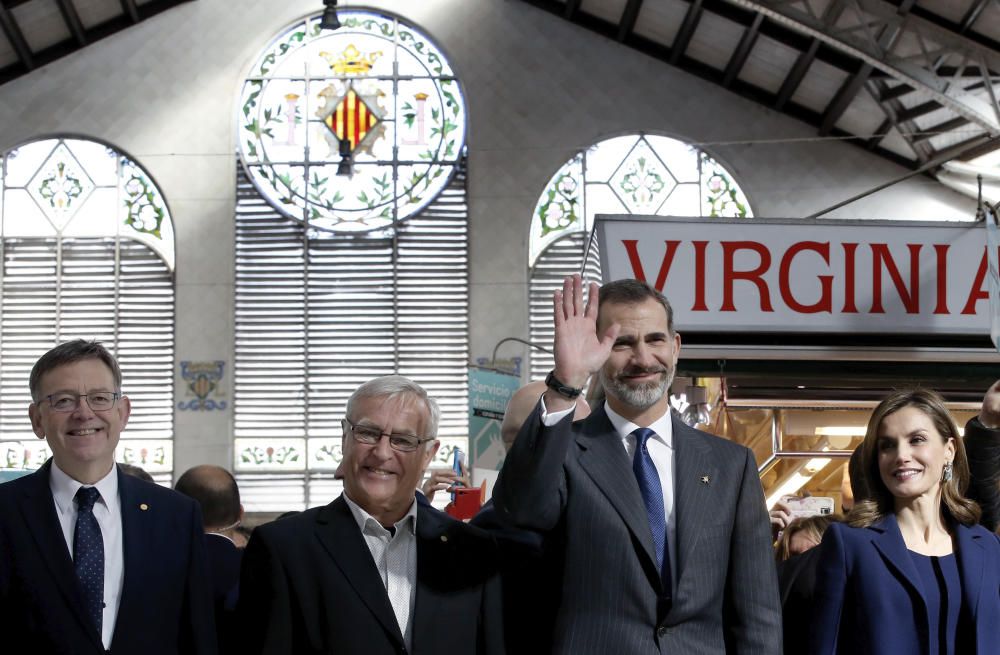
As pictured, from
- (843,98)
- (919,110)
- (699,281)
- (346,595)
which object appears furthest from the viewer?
(843,98)

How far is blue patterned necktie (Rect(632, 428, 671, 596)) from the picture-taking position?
279cm

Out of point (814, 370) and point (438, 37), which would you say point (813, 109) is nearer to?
point (438, 37)

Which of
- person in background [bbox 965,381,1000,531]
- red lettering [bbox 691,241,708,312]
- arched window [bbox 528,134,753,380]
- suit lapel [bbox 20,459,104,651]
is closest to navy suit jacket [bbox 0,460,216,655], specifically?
suit lapel [bbox 20,459,104,651]

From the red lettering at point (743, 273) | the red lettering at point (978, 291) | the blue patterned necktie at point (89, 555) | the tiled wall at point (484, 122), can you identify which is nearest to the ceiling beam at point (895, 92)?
the tiled wall at point (484, 122)

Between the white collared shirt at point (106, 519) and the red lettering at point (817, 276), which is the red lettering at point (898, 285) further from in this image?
the white collared shirt at point (106, 519)

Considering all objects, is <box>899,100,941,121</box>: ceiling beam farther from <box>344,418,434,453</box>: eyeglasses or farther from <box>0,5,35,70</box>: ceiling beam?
<box>344,418,434,453</box>: eyeglasses

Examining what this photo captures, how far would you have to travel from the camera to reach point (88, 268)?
16.2 m

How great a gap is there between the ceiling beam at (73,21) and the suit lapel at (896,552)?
575 inches

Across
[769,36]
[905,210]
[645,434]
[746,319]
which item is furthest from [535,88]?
[645,434]

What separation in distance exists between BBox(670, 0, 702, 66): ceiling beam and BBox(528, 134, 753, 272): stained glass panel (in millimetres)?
1089

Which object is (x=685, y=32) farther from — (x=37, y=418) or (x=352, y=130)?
(x=37, y=418)

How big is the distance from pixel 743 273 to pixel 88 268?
11791 mm

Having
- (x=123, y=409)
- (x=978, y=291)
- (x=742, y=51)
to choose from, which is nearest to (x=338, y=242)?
(x=742, y=51)

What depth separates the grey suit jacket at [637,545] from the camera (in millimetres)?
2705
